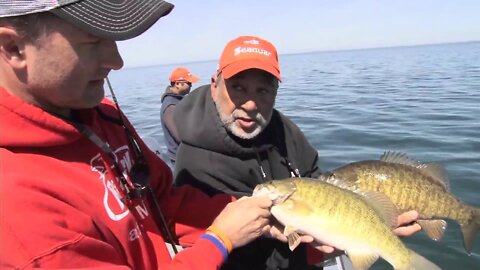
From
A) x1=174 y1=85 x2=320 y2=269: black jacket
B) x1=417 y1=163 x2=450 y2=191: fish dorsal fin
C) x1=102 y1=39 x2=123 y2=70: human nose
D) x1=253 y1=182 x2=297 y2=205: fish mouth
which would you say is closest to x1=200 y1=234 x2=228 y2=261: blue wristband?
x1=253 y1=182 x2=297 y2=205: fish mouth

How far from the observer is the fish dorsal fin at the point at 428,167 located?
10.7 feet

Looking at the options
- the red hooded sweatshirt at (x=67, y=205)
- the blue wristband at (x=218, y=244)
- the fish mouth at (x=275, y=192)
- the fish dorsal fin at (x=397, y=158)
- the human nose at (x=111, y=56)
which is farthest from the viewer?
the fish dorsal fin at (x=397, y=158)

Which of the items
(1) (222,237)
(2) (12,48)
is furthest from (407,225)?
(2) (12,48)

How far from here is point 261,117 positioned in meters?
3.08

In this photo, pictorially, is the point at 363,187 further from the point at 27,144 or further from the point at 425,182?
the point at 27,144

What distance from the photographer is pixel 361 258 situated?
263cm

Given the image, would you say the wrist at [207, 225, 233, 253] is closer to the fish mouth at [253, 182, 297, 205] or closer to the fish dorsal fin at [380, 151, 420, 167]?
the fish mouth at [253, 182, 297, 205]

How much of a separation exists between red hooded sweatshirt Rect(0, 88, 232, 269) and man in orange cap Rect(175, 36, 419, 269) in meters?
0.96

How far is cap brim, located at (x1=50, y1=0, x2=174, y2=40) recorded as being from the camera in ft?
4.57

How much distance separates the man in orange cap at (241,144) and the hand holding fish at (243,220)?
718mm

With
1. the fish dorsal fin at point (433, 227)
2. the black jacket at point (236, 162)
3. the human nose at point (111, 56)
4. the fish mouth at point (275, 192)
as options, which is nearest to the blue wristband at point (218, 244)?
the fish mouth at point (275, 192)

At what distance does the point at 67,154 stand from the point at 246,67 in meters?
1.62

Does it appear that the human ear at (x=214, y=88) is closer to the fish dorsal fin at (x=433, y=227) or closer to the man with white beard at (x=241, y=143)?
the man with white beard at (x=241, y=143)

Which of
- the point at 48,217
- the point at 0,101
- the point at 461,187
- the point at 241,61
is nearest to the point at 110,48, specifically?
the point at 0,101
